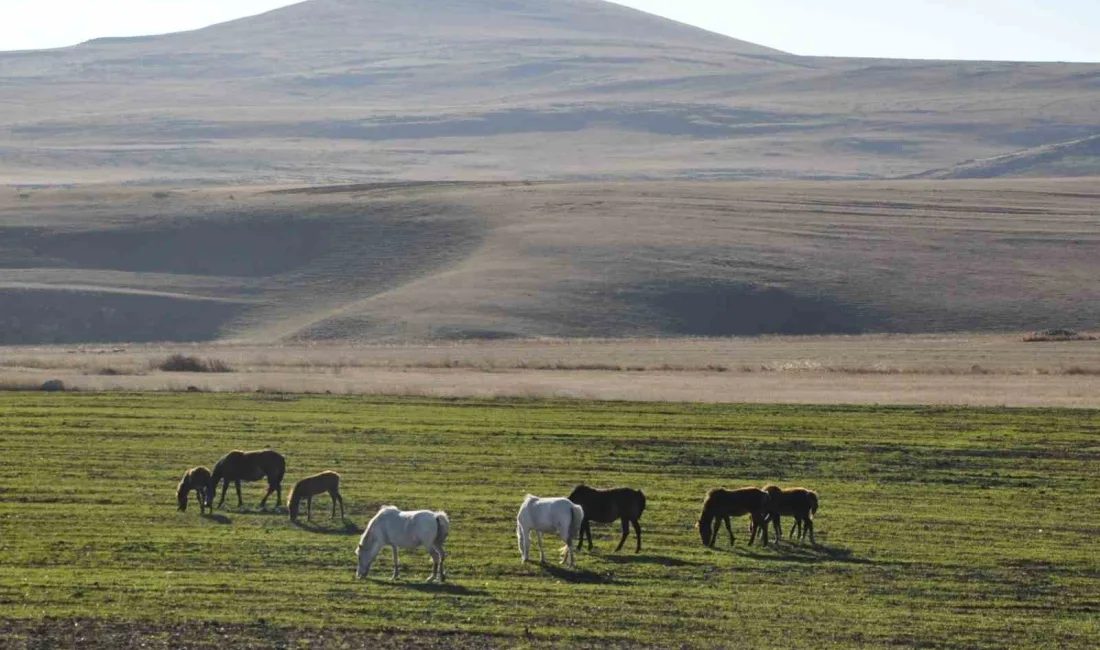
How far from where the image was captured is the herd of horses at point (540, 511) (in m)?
17.8

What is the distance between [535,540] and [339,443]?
8.97 m

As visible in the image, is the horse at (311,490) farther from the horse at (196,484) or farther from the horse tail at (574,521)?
the horse tail at (574,521)

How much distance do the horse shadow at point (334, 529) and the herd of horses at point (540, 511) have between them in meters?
0.20

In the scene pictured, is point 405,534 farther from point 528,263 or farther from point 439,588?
point 528,263

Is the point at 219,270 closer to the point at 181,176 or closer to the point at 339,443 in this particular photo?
the point at 339,443

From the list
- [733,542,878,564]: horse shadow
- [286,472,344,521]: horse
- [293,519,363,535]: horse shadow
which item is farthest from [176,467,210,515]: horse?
[733,542,878,564]: horse shadow

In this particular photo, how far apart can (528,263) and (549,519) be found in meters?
64.7

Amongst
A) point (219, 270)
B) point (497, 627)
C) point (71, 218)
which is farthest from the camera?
point (71, 218)

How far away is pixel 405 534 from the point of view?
17.8m

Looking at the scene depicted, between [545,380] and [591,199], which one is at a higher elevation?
[591,199]

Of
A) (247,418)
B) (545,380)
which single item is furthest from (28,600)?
(545,380)

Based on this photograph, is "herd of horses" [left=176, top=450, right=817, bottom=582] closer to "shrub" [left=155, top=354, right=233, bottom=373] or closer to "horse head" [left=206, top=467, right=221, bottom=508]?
"horse head" [left=206, top=467, right=221, bottom=508]

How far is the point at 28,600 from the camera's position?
16.4m

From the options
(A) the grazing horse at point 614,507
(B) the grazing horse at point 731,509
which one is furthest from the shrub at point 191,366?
(B) the grazing horse at point 731,509
